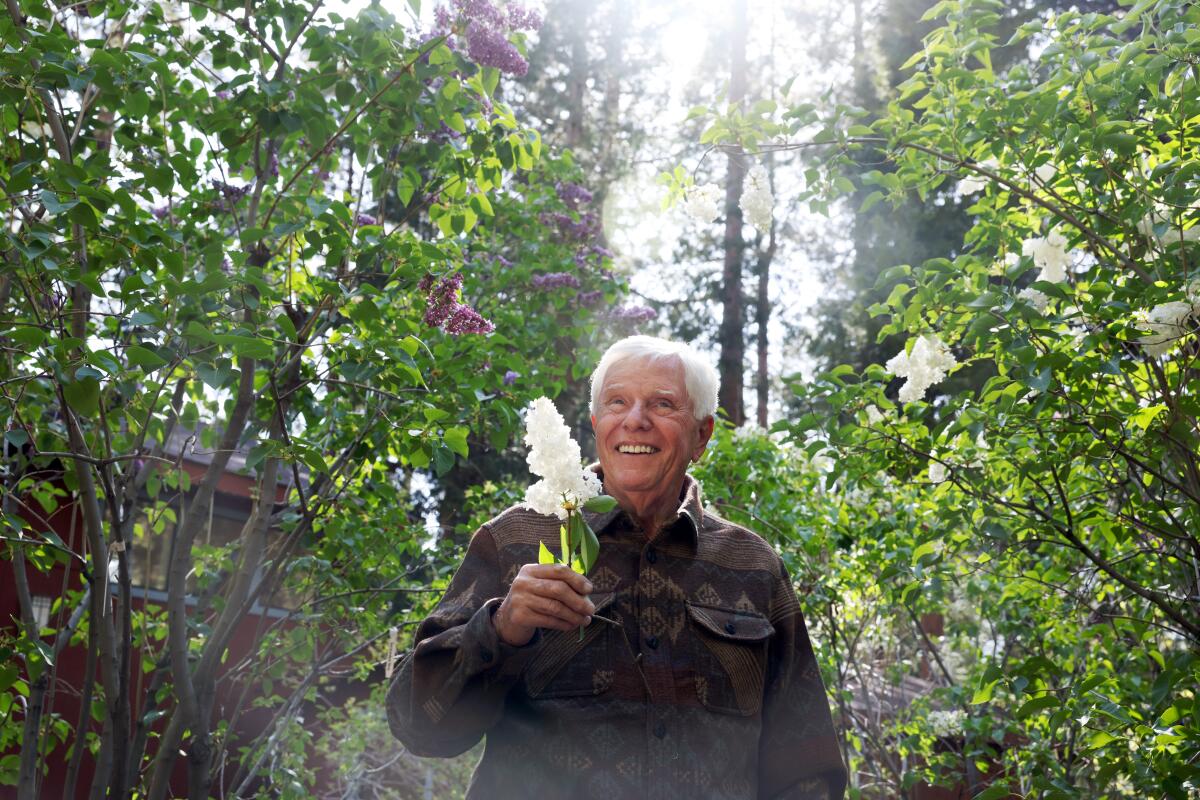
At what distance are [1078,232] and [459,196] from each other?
6.68 feet

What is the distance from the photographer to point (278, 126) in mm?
3539

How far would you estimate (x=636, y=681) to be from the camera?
7.11 feet

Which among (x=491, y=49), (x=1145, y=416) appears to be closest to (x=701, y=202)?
(x=491, y=49)

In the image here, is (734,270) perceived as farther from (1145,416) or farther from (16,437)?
(16,437)

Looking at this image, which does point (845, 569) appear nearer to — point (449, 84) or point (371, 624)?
point (371, 624)

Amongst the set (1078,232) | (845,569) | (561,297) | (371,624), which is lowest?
(371,624)

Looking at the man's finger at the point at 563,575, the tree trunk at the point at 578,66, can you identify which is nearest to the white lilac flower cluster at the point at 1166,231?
the man's finger at the point at 563,575

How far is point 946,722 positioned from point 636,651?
4.03m

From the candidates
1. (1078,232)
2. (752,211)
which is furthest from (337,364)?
(1078,232)

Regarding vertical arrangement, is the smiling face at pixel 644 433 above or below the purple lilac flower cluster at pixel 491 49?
below

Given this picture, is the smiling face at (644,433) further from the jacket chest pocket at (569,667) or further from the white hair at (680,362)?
the jacket chest pocket at (569,667)

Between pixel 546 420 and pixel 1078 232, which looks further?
pixel 1078 232

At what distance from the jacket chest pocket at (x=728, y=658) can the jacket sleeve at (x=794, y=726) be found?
55 millimetres

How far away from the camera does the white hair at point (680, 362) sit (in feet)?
7.78
